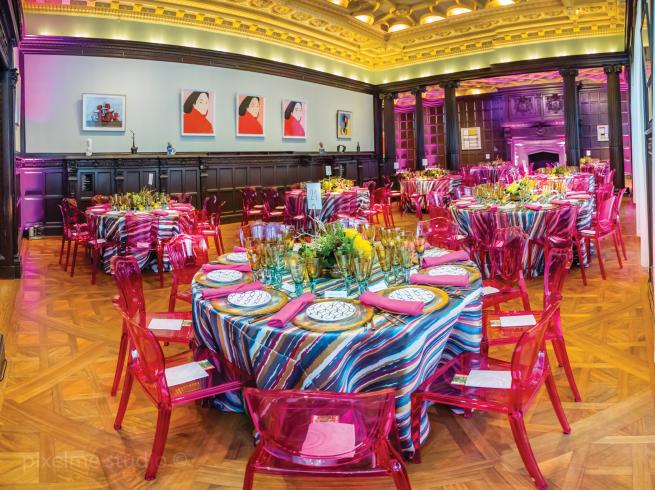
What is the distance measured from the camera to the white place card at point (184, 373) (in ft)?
7.63

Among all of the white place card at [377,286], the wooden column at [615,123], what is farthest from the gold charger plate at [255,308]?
the wooden column at [615,123]

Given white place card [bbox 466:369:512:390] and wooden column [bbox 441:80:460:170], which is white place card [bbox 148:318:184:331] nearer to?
white place card [bbox 466:369:512:390]

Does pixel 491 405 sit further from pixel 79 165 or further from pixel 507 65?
pixel 507 65

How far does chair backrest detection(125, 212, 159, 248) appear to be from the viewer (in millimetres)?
6081

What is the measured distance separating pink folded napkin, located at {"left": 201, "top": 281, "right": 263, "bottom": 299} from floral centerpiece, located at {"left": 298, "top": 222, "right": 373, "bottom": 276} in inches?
11.8

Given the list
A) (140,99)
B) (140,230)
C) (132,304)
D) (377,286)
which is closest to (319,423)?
(377,286)

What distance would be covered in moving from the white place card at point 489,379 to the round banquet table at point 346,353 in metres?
0.18

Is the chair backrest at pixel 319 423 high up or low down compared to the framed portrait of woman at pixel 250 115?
down

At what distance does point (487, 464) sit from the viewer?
7.54 ft

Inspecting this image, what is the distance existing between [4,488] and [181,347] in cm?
176

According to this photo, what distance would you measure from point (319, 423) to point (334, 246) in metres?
1.08

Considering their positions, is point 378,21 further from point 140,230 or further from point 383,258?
point 383,258

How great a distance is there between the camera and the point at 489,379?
2252 millimetres

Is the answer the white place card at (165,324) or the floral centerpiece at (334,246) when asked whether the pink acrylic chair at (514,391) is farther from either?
the white place card at (165,324)
